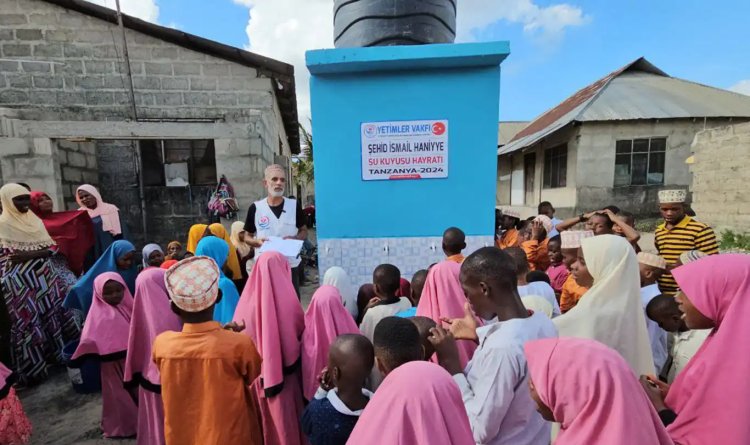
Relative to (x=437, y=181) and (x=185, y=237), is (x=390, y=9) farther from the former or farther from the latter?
(x=185, y=237)

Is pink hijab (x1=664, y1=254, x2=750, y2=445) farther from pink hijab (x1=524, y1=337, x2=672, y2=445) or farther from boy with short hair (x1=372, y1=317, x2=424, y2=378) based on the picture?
boy with short hair (x1=372, y1=317, x2=424, y2=378)

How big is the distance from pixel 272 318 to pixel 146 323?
98 cm

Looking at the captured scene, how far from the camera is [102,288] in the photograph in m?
2.79

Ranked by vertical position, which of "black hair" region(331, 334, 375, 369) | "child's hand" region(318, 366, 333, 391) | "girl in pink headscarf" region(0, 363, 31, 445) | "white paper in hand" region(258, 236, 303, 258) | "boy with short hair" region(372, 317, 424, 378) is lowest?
"girl in pink headscarf" region(0, 363, 31, 445)

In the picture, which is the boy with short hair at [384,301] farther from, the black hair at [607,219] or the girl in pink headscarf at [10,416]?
the black hair at [607,219]

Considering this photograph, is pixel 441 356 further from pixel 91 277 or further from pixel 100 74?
pixel 100 74

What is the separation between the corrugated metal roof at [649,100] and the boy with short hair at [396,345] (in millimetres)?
12607

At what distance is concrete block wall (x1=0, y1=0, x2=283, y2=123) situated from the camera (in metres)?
5.65

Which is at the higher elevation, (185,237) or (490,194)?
(490,194)

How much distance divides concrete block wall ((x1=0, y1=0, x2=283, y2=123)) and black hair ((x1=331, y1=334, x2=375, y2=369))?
541 centimetres

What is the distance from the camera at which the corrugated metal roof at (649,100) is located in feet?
39.7

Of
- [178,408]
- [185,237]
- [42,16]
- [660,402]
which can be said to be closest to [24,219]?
[185,237]

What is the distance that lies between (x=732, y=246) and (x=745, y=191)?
4.20 ft

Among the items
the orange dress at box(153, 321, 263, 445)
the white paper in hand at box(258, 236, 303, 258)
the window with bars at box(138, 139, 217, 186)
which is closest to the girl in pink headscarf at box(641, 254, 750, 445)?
the orange dress at box(153, 321, 263, 445)
